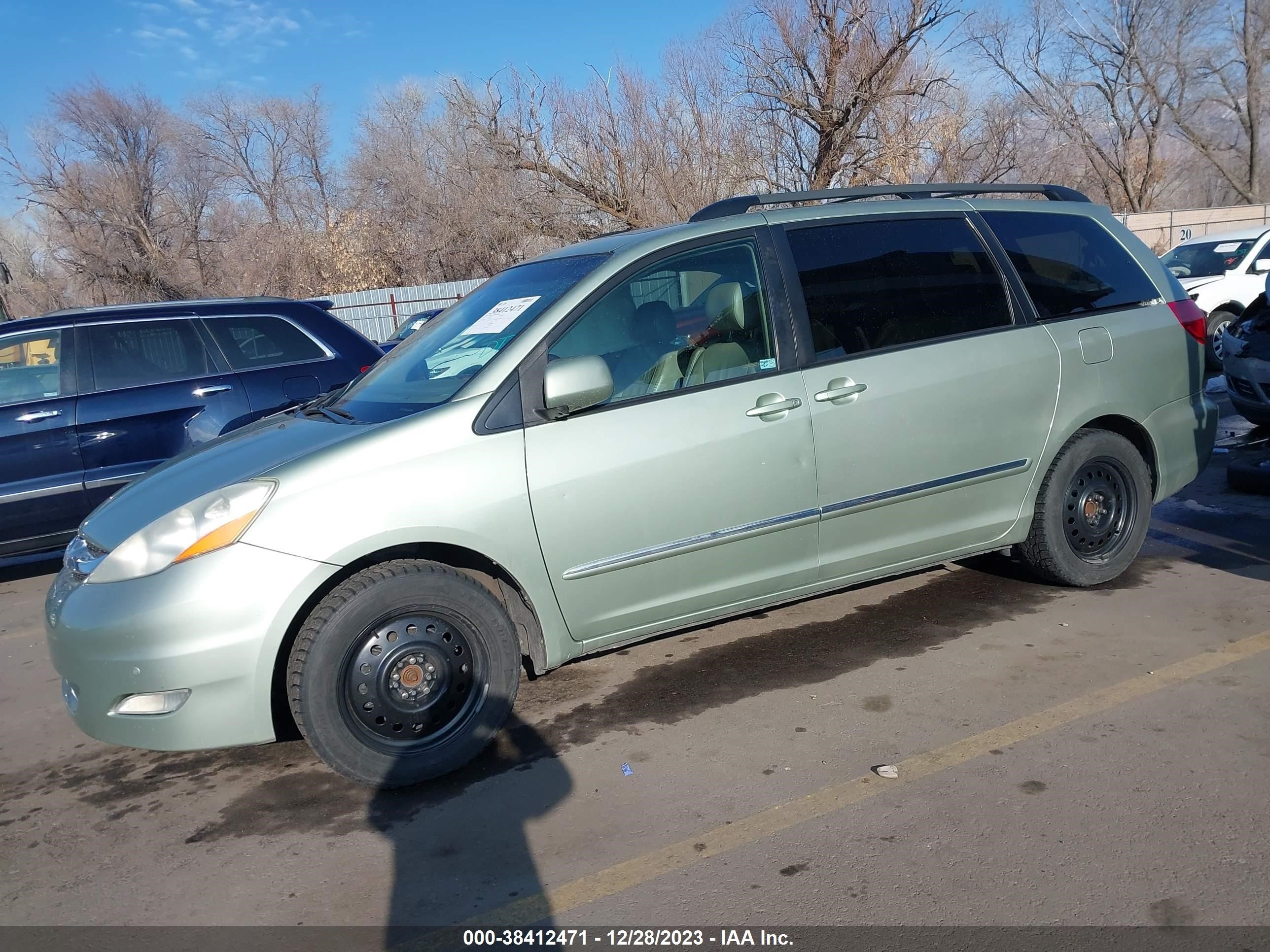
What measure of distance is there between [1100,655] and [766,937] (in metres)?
2.29

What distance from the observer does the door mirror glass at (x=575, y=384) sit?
3.46 metres

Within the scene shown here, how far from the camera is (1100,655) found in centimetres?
413

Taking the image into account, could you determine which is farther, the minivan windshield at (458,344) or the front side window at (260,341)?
the front side window at (260,341)

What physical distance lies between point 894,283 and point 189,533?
2.98 m

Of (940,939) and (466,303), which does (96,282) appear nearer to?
(466,303)

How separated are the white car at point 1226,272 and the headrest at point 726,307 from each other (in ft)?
36.5

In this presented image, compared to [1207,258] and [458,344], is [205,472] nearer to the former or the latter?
[458,344]

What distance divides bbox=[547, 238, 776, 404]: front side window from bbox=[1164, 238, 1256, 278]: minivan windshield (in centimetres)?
1227

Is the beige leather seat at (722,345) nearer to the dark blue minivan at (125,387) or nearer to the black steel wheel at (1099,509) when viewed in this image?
the black steel wheel at (1099,509)

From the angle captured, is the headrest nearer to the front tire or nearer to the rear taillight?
the front tire

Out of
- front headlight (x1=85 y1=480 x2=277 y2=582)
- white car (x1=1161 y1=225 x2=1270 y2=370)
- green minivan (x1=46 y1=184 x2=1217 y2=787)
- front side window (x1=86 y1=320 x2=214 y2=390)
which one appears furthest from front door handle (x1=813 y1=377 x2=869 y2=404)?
white car (x1=1161 y1=225 x2=1270 y2=370)

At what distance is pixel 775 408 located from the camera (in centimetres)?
389

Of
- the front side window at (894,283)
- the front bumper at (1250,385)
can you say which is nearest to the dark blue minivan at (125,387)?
the front side window at (894,283)

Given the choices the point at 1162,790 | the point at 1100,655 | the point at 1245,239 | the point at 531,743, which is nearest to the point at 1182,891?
the point at 1162,790
